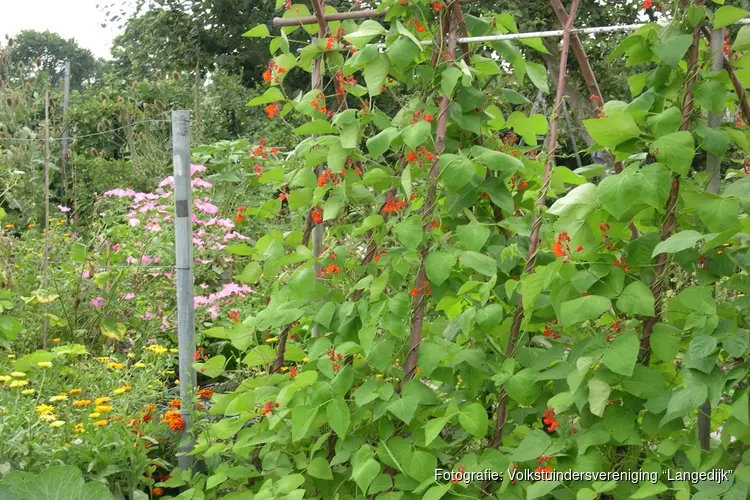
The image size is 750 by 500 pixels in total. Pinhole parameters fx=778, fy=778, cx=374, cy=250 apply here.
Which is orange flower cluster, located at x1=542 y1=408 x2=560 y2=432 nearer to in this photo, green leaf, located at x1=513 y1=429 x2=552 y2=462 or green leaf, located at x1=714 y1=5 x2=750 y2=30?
green leaf, located at x1=513 y1=429 x2=552 y2=462

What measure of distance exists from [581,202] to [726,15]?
51 centimetres

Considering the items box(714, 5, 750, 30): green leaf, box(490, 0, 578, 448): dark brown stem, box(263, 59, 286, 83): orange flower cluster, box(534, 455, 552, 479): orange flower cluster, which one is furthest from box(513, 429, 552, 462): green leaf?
box(263, 59, 286, 83): orange flower cluster

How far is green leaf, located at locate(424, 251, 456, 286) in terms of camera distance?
77.2 inches

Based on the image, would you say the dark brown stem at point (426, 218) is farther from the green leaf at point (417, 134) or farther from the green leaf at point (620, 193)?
the green leaf at point (620, 193)

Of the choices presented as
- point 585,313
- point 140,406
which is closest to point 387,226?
point 585,313

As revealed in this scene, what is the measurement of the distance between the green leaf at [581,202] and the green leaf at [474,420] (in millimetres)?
521

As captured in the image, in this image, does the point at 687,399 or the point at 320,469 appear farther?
the point at 320,469

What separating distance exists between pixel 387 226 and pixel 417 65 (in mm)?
459

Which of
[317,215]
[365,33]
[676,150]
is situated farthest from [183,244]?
[676,150]

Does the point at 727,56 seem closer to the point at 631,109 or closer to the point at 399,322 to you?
the point at 631,109

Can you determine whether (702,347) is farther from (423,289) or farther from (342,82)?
(342,82)

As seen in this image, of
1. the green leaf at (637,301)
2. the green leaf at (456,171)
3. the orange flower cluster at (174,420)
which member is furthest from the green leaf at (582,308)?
the orange flower cluster at (174,420)

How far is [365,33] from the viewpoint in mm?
2072

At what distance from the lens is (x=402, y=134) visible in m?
1.99
